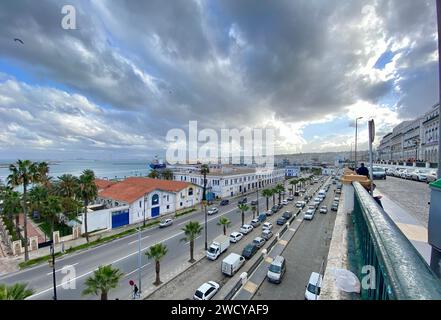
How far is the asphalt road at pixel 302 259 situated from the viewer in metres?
14.7

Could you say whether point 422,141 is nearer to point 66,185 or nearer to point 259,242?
point 259,242

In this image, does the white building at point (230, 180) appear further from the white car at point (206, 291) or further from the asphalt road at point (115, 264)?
the white car at point (206, 291)

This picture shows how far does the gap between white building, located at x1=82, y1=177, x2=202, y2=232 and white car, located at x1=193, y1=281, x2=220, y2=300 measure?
1936 centimetres

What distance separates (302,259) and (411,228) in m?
15.6

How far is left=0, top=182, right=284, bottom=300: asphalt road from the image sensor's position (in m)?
15.5

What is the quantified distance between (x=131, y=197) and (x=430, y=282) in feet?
117

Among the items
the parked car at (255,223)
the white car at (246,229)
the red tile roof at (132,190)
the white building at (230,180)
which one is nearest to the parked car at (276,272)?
the white car at (246,229)

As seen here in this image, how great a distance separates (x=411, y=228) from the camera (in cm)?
627

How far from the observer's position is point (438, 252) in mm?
3719

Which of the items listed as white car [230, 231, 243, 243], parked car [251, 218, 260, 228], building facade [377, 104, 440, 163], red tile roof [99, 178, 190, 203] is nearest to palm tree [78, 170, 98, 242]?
red tile roof [99, 178, 190, 203]

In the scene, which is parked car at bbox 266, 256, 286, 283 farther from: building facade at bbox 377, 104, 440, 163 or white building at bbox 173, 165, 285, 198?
white building at bbox 173, 165, 285, 198

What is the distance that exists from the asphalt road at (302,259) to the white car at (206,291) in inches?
113
